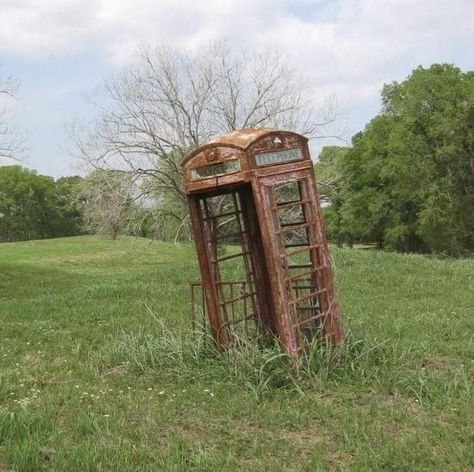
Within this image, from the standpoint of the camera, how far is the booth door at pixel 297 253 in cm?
509

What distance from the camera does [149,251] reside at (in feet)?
132

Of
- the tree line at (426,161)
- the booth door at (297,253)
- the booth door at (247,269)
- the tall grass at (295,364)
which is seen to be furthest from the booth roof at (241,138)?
the tree line at (426,161)

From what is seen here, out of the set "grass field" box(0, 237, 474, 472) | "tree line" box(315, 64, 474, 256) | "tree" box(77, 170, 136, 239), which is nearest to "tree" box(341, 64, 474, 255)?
"tree line" box(315, 64, 474, 256)

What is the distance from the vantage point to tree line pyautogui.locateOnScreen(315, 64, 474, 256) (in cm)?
3697

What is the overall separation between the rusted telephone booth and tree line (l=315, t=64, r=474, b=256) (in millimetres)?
28113

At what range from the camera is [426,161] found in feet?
126

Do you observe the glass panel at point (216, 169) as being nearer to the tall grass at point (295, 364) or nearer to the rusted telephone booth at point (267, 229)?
the rusted telephone booth at point (267, 229)

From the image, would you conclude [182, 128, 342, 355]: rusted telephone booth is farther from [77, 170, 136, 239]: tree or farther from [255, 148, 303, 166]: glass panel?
[77, 170, 136, 239]: tree

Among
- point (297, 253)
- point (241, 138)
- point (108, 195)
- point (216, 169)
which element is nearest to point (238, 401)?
point (297, 253)

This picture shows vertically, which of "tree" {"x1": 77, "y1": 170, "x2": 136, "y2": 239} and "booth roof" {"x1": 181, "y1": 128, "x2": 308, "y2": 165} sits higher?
"tree" {"x1": 77, "y1": 170, "x2": 136, "y2": 239}

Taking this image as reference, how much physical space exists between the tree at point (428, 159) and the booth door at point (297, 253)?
31253mm

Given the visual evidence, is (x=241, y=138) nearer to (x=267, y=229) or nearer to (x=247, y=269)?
(x=267, y=229)

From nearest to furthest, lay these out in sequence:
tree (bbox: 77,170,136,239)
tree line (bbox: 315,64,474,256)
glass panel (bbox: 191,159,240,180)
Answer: glass panel (bbox: 191,159,240,180)
tree (bbox: 77,170,136,239)
tree line (bbox: 315,64,474,256)

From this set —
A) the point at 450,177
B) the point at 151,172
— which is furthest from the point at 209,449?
the point at 450,177
